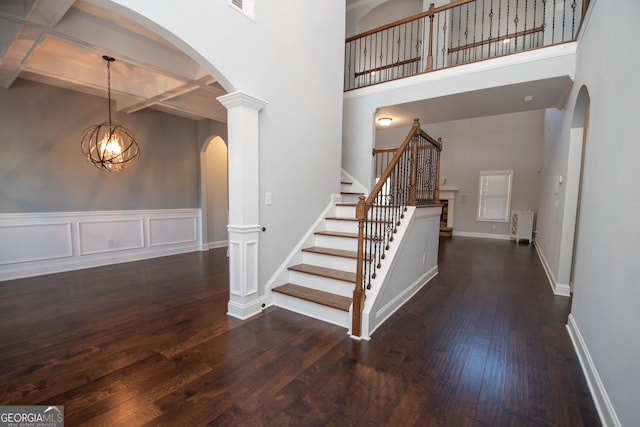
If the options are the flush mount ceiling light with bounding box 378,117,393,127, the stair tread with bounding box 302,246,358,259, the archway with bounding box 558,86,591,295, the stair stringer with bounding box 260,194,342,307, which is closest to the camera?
the stair stringer with bounding box 260,194,342,307

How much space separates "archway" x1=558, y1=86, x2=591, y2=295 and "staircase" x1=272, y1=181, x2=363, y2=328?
2.68m

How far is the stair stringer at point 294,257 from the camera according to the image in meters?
3.13

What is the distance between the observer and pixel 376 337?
2484 mm

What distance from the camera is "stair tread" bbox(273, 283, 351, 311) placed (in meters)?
2.74

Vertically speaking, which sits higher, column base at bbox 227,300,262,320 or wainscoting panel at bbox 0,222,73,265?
wainscoting panel at bbox 0,222,73,265

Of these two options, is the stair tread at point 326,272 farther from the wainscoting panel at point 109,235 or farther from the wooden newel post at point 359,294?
the wainscoting panel at point 109,235

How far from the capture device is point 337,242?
11.9 ft

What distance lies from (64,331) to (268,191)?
2269 millimetres

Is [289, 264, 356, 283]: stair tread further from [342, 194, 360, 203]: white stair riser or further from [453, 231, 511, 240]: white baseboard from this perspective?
[453, 231, 511, 240]: white baseboard

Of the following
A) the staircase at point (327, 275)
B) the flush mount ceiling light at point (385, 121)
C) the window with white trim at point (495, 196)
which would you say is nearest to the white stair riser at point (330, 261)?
the staircase at point (327, 275)

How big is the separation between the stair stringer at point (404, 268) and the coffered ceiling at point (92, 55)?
3147 mm

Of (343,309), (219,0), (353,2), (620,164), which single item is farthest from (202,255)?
(353,2)

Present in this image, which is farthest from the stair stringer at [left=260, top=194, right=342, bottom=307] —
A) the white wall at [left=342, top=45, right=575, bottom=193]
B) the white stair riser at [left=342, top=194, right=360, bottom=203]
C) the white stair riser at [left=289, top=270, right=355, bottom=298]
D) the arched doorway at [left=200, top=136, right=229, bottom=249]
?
the arched doorway at [left=200, top=136, right=229, bottom=249]

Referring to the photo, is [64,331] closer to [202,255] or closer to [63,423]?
[63,423]
